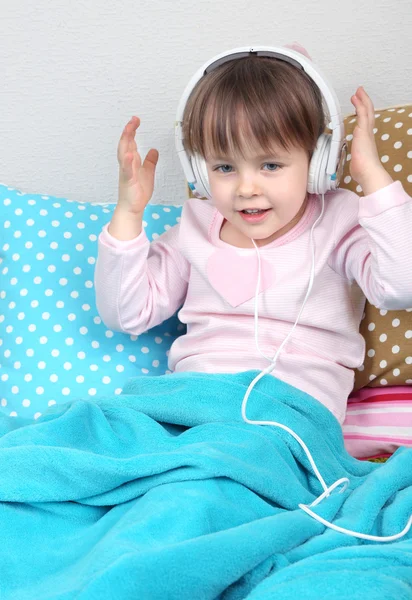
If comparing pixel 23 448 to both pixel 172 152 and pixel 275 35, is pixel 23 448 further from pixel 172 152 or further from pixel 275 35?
pixel 275 35

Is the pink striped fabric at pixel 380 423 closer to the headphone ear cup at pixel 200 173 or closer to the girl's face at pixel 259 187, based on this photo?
the girl's face at pixel 259 187

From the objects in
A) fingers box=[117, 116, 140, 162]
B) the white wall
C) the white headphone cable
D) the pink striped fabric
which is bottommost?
the pink striped fabric

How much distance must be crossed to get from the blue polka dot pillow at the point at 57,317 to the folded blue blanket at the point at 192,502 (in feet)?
0.59

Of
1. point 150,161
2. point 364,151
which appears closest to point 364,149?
point 364,151

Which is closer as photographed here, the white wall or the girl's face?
the girl's face

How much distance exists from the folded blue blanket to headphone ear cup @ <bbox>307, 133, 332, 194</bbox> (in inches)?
12.1

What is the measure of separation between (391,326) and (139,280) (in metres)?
0.43

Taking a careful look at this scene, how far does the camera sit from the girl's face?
1156 mm

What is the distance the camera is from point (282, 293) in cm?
122

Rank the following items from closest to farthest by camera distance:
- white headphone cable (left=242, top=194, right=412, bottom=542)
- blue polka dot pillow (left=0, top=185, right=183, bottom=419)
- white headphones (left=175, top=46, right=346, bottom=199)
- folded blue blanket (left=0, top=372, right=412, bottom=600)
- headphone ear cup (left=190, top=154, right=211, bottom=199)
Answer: folded blue blanket (left=0, top=372, right=412, bottom=600) → white headphone cable (left=242, top=194, right=412, bottom=542) → white headphones (left=175, top=46, right=346, bottom=199) → headphone ear cup (left=190, top=154, right=211, bottom=199) → blue polka dot pillow (left=0, top=185, right=183, bottom=419)

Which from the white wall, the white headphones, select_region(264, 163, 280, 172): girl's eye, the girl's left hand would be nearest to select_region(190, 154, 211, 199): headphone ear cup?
the white headphones

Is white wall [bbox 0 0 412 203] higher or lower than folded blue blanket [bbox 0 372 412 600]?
higher

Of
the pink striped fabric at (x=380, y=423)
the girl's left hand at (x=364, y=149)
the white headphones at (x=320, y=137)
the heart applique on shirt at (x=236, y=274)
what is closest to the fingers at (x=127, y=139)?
the white headphones at (x=320, y=137)

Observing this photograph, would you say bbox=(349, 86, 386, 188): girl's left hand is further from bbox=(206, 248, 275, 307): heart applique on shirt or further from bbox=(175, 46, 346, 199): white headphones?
bbox=(206, 248, 275, 307): heart applique on shirt
